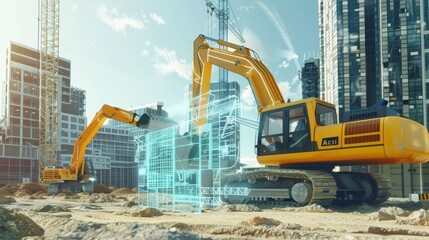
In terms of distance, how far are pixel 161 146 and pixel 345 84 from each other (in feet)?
201

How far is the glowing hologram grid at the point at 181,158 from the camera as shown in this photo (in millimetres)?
12172

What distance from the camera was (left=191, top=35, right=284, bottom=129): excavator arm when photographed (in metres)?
17.9

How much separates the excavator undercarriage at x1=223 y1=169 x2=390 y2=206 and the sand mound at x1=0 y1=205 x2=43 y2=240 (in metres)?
9.01

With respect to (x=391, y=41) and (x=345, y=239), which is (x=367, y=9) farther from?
(x=345, y=239)

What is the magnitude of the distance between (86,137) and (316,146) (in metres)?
16.4

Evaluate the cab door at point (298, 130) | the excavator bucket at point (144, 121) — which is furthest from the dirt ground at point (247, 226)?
the excavator bucket at point (144, 121)

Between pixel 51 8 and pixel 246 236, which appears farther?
pixel 51 8

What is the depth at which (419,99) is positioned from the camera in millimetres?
63500

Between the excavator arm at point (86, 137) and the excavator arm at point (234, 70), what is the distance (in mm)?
2821

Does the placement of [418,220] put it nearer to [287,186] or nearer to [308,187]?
[308,187]

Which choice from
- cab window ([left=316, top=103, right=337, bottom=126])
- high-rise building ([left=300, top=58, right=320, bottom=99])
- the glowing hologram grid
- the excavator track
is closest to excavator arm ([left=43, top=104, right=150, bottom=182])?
the excavator track

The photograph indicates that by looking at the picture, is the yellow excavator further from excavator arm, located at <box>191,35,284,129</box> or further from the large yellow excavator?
the large yellow excavator

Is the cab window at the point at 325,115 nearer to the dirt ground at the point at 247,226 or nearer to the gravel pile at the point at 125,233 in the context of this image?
the dirt ground at the point at 247,226

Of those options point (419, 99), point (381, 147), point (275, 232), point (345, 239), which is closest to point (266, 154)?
point (381, 147)
